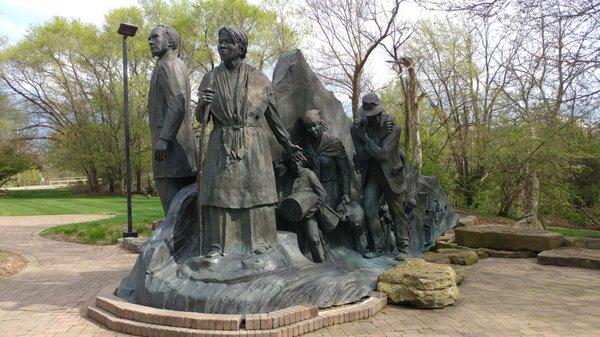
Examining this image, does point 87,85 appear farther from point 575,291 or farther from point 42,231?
point 575,291

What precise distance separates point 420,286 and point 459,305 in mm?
563

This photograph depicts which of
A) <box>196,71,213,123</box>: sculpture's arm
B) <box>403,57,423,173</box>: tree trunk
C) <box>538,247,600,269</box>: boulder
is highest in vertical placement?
<box>403,57,423,173</box>: tree trunk

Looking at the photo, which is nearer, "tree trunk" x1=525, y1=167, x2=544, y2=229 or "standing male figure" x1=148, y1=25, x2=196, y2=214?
"standing male figure" x1=148, y1=25, x2=196, y2=214

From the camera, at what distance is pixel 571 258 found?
8445mm

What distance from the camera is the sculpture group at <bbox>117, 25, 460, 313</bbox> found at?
521 centimetres

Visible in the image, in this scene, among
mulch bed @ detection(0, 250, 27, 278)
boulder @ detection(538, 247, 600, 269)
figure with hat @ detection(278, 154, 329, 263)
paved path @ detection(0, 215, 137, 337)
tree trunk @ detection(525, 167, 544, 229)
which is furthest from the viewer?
tree trunk @ detection(525, 167, 544, 229)

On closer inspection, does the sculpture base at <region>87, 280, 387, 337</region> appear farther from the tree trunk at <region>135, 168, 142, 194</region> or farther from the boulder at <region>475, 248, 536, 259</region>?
the tree trunk at <region>135, 168, 142, 194</region>

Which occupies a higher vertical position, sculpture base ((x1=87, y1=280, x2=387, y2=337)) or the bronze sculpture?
the bronze sculpture

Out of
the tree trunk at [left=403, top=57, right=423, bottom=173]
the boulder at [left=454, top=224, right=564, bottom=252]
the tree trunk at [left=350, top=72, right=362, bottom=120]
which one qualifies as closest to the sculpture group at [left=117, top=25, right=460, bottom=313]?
the boulder at [left=454, top=224, right=564, bottom=252]

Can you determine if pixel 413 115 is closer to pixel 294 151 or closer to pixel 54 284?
pixel 294 151

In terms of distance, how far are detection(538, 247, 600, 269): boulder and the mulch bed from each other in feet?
30.4

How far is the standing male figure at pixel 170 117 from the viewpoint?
6.04m

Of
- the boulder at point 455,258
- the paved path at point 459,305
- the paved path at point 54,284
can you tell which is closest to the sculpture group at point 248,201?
the paved path at point 459,305

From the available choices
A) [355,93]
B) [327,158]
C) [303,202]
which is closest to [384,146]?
[327,158]
